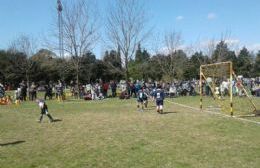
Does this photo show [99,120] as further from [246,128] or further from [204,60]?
[204,60]

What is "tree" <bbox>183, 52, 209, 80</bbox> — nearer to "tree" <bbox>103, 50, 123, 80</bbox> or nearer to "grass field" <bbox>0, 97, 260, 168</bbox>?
"tree" <bbox>103, 50, 123, 80</bbox>

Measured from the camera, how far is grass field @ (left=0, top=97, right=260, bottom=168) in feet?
35.1

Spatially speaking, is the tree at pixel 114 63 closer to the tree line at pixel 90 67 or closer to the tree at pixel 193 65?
the tree line at pixel 90 67

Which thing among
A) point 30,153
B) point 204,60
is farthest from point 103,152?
point 204,60

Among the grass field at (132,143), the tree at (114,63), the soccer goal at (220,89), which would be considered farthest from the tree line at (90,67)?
the grass field at (132,143)

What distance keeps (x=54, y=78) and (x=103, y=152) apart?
73.6 metres

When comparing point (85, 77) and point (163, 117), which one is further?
point (85, 77)

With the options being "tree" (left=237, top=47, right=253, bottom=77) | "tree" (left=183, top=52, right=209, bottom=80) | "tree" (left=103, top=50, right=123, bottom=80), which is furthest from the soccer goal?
"tree" (left=237, top=47, right=253, bottom=77)

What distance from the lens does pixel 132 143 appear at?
13.4m

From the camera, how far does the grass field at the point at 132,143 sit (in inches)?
421

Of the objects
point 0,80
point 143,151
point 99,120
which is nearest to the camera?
point 143,151

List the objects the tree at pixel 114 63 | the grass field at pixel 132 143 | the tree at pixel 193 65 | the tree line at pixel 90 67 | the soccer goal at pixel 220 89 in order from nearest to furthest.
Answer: the grass field at pixel 132 143, the soccer goal at pixel 220 89, the tree at pixel 114 63, the tree line at pixel 90 67, the tree at pixel 193 65

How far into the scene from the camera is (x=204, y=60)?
206 feet

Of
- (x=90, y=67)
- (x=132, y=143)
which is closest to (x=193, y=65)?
(x=90, y=67)
